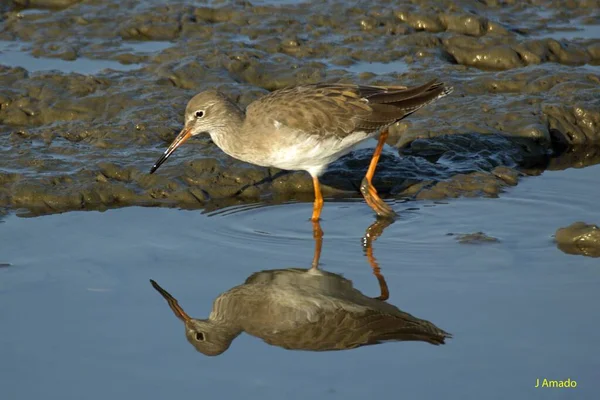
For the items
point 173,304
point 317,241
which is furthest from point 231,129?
point 173,304

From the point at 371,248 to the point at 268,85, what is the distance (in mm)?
3947

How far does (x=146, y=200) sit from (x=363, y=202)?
2.15m

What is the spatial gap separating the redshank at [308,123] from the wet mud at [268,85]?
66cm

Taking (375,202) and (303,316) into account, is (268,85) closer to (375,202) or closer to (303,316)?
(375,202)

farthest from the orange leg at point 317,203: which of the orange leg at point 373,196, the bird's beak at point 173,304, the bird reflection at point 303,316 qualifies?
the bird's beak at point 173,304

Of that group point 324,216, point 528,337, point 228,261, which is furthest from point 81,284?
point 528,337

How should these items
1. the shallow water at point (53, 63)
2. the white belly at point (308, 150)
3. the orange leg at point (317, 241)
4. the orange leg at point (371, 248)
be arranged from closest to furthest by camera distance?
the orange leg at point (371, 248)
the orange leg at point (317, 241)
the white belly at point (308, 150)
the shallow water at point (53, 63)

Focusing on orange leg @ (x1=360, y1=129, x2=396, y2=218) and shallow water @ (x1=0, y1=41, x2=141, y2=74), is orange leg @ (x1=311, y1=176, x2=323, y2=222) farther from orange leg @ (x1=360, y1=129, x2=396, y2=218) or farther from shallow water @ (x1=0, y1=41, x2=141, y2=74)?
shallow water @ (x1=0, y1=41, x2=141, y2=74)

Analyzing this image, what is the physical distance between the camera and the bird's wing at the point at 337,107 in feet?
29.3

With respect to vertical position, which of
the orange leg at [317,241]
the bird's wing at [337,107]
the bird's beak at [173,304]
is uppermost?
the bird's wing at [337,107]

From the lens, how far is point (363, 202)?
9680mm

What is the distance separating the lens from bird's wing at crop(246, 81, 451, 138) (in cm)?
894

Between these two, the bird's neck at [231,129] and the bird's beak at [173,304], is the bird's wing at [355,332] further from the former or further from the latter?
the bird's neck at [231,129]
